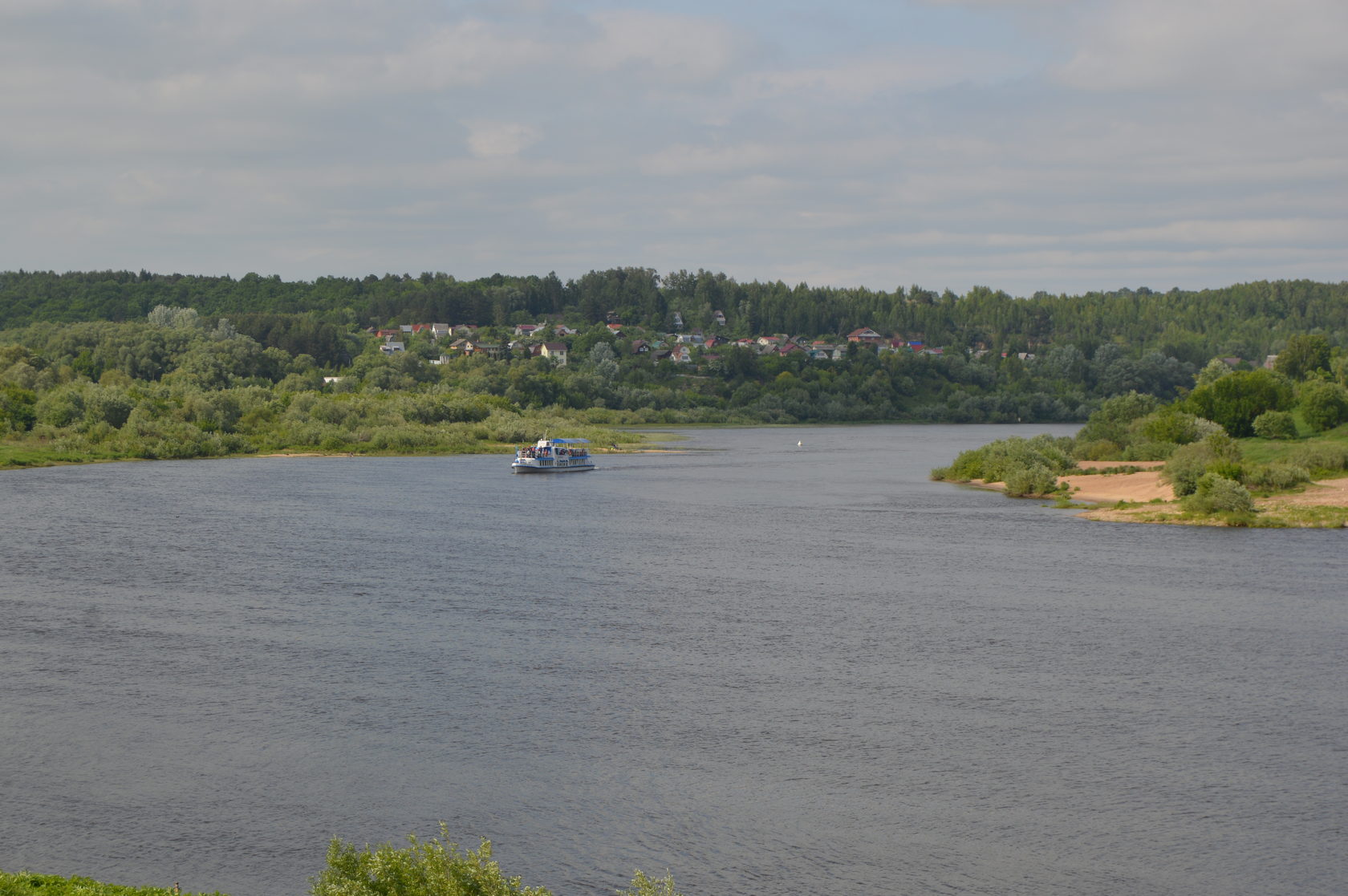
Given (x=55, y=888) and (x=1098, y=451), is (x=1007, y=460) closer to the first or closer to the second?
(x=1098, y=451)

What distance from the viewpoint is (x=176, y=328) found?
495 ft

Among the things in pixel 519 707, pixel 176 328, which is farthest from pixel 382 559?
pixel 176 328

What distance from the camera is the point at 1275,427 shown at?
8019 cm

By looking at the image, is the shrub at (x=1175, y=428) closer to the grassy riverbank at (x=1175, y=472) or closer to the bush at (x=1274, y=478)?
the grassy riverbank at (x=1175, y=472)

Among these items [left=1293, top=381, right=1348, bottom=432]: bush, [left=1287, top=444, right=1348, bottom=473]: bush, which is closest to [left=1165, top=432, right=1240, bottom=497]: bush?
[left=1287, top=444, right=1348, bottom=473]: bush

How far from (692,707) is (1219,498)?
4102 centimetres

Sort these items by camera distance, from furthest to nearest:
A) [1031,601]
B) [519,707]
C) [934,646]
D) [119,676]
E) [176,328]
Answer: [176,328] → [1031,601] → [934,646] → [119,676] → [519,707]

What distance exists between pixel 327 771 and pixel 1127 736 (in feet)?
54.7

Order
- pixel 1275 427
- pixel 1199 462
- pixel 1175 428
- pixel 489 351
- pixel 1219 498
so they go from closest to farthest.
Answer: pixel 1219 498
pixel 1199 462
pixel 1275 427
pixel 1175 428
pixel 489 351

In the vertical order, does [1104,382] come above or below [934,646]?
above

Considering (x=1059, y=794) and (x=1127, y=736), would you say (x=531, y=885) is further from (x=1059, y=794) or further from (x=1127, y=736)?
(x=1127, y=736)

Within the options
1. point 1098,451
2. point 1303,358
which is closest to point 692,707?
point 1098,451

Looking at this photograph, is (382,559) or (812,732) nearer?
(812,732)

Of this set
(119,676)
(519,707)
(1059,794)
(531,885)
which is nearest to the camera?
(531,885)
